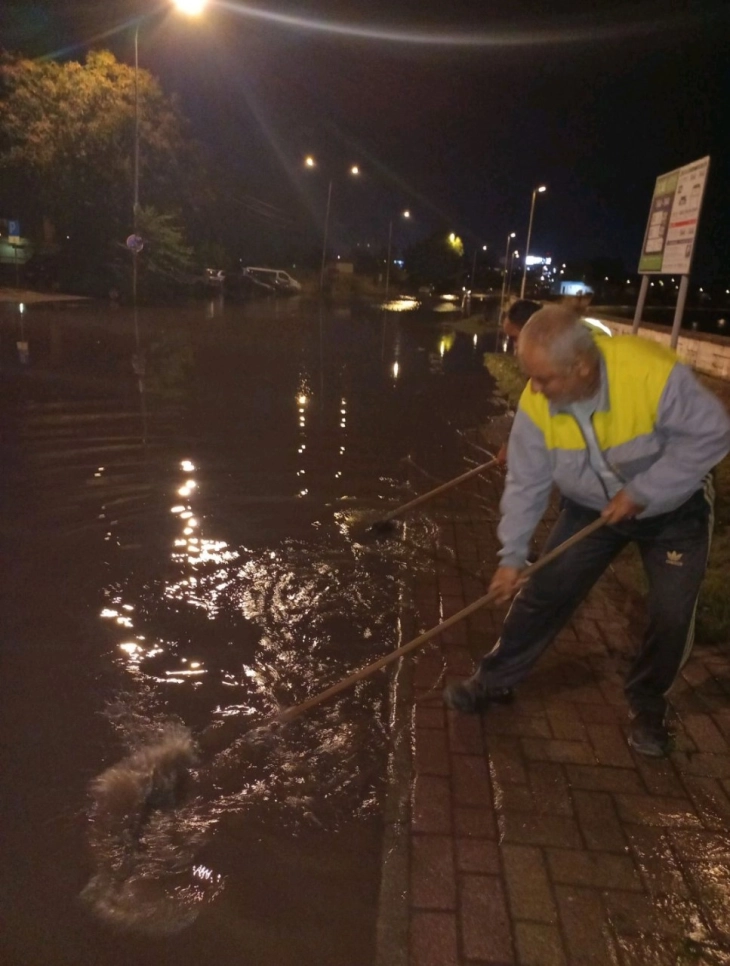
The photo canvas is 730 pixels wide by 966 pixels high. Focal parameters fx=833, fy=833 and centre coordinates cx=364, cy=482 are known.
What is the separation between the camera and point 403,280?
7538 cm

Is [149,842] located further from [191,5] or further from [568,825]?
[191,5]

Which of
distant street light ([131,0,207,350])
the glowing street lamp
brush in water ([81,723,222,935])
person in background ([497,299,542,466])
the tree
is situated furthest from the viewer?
the tree

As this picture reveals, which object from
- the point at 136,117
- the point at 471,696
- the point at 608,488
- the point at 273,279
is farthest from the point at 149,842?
the point at 273,279

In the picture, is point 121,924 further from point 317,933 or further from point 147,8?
point 147,8

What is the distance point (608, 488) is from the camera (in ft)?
10.6

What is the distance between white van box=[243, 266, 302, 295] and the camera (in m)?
46.2

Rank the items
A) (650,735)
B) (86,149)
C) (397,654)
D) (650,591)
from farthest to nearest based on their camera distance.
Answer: (86,149) < (397,654) < (650,735) < (650,591)

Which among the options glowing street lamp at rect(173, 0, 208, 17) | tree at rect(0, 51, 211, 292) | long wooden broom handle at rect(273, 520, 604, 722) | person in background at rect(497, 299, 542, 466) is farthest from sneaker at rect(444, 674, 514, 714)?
tree at rect(0, 51, 211, 292)

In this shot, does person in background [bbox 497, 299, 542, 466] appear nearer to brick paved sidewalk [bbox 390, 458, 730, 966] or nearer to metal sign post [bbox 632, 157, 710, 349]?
brick paved sidewalk [bbox 390, 458, 730, 966]

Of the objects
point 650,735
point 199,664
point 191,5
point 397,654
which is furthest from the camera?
point 191,5

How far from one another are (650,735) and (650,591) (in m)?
0.64

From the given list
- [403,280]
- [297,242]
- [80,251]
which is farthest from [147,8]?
[403,280]

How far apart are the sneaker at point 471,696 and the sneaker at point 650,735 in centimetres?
57

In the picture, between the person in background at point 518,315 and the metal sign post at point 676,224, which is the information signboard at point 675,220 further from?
the person in background at point 518,315
